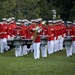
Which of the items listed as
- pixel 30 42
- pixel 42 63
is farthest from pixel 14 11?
pixel 42 63

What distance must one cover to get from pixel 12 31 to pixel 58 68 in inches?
376

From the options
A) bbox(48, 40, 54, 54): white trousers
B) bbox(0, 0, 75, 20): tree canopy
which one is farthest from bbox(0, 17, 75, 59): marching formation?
bbox(0, 0, 75, 20): tree canopy

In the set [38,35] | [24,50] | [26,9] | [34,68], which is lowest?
[26,9]

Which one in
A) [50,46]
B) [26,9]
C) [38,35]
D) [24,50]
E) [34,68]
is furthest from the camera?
[26,9]

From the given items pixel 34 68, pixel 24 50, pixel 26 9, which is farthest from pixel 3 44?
pixel 26 9

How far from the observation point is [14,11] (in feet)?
151

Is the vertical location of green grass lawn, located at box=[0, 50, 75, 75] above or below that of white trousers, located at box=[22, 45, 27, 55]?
above

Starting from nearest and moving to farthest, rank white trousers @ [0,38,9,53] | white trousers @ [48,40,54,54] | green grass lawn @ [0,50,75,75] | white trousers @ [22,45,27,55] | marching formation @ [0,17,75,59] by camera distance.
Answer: green grass lawn @ [0,50,75,75], marching formation @ [0,17,75,59], white trousers @ [22,45,27,55], white trousers @ [0,38,9,53], white trousers @ [48,40,54,54]

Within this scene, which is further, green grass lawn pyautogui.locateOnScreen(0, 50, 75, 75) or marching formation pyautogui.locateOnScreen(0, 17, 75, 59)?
marching formation pyautogui.locateOnScreen(0, 17, 75, 59)

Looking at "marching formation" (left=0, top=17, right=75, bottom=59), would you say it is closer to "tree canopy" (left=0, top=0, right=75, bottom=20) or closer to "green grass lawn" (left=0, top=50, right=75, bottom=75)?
"green grass lawn" (left=0, top=50, right=75, bottom=75)

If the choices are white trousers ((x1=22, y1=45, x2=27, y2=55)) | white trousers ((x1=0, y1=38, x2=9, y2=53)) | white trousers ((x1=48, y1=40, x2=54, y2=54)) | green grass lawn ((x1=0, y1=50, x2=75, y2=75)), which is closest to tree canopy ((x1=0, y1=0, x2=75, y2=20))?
white trousers ((x1=48, y1=40, x2=54, y2=54))

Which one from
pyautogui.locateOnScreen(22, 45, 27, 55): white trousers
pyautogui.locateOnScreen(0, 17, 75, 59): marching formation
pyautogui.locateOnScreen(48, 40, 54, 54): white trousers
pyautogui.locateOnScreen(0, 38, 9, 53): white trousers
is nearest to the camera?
pyautogui.locateOnScreen(0, 17, 75, 59): marching formation

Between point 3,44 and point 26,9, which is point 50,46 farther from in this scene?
point 26,9

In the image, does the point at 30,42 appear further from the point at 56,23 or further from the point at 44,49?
the point at 56,23
